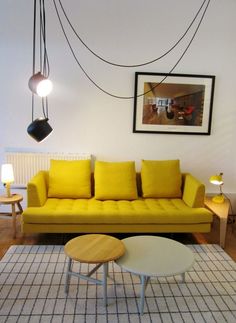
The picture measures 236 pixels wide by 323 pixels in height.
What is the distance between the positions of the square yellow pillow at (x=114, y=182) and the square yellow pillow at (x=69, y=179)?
14cm

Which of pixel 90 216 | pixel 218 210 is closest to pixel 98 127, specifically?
pixel 90 216

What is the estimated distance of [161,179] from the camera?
12.0ft

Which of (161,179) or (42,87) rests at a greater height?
(42,87)

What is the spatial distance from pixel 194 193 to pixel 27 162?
2.22 metres

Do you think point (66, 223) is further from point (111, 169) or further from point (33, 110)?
point (33, 110)

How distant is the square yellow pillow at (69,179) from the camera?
3.55 meters

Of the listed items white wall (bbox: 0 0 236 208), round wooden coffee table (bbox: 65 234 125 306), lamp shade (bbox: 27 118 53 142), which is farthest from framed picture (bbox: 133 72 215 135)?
round wooden coffee table (bbox: 65 234 125 306)

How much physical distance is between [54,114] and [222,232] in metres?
2.58

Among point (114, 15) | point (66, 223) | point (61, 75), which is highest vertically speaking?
point (114, 15)

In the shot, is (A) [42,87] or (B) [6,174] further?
(B) [6,174]

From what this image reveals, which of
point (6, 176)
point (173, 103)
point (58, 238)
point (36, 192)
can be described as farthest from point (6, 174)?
point (173, 103)

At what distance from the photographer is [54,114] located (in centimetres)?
388

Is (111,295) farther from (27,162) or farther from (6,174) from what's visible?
(27,162)

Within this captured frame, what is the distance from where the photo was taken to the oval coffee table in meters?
2.08
